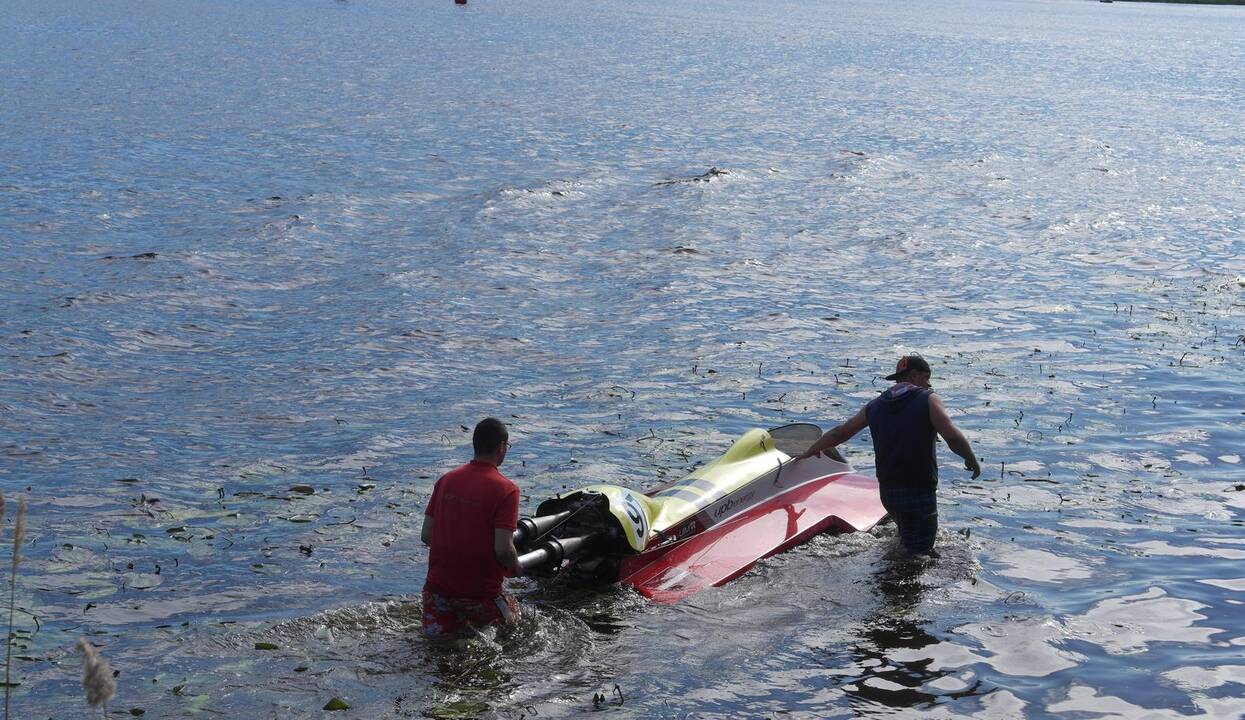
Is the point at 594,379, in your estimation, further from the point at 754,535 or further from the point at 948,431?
the point at 948,431

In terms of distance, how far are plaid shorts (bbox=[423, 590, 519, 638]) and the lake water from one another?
0.17 metres

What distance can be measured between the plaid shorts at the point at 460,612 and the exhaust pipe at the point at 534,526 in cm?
86

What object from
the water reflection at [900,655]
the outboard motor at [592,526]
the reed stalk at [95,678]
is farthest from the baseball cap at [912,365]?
the reed stalk at [95,678]

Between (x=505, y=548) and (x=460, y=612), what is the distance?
2.71ft

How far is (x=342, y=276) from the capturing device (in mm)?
24781

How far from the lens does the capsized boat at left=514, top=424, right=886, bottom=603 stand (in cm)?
1136

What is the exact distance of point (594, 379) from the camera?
1894cm

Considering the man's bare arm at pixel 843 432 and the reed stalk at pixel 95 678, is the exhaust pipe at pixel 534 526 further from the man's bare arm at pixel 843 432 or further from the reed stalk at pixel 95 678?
the reed stalk at pixel 95 678

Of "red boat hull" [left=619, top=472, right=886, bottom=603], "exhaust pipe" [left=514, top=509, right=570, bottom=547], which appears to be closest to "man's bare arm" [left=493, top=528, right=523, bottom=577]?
"exhaust pipe" [left=514, top=509, right=570, bottom=547]

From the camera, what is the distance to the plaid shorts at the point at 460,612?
995 cm

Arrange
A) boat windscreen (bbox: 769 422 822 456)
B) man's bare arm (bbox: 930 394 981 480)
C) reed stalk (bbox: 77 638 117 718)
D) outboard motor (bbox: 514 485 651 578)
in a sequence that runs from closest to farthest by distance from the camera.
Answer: reed stalk (bbox: 77 638 117 718) → outboard motor (bbox: 514 485 651 578) → man's bare arm (bbox: 930 394 981 480) → boat windscreen (bbox: 769 422 822 456)

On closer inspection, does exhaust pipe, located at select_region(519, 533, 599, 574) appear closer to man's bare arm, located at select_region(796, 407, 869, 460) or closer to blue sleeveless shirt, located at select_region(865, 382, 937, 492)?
man's bare arm, located at select_region(796, 407, 869, 460)

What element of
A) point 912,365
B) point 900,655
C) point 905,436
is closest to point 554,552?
point 900,655

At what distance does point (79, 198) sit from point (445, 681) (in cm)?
2454
